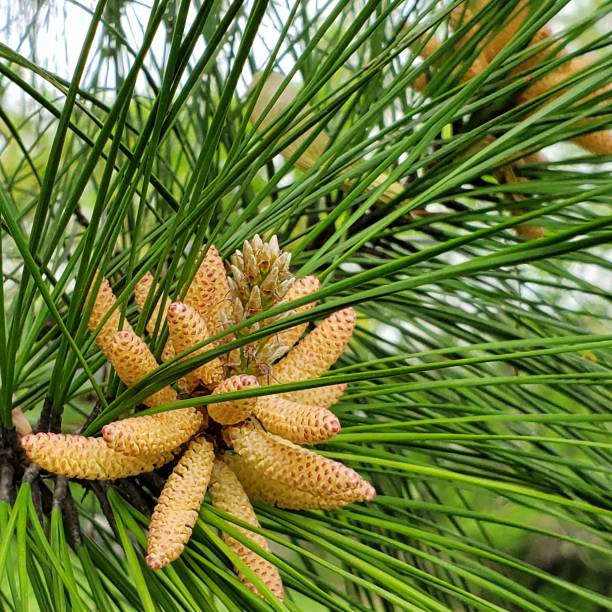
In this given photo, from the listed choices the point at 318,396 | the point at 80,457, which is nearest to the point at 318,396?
the point at 318,396

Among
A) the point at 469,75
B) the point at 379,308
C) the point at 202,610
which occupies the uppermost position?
the point at 469,75

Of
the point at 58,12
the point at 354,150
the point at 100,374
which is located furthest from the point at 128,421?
the point at 58,12

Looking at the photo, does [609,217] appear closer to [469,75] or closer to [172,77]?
[172,77]

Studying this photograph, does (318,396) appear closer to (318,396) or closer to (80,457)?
(318,396)

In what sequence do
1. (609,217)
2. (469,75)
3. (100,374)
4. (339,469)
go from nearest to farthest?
1. (609,217)
2. (339,469)
3. (469,75)
4. (100,374)
